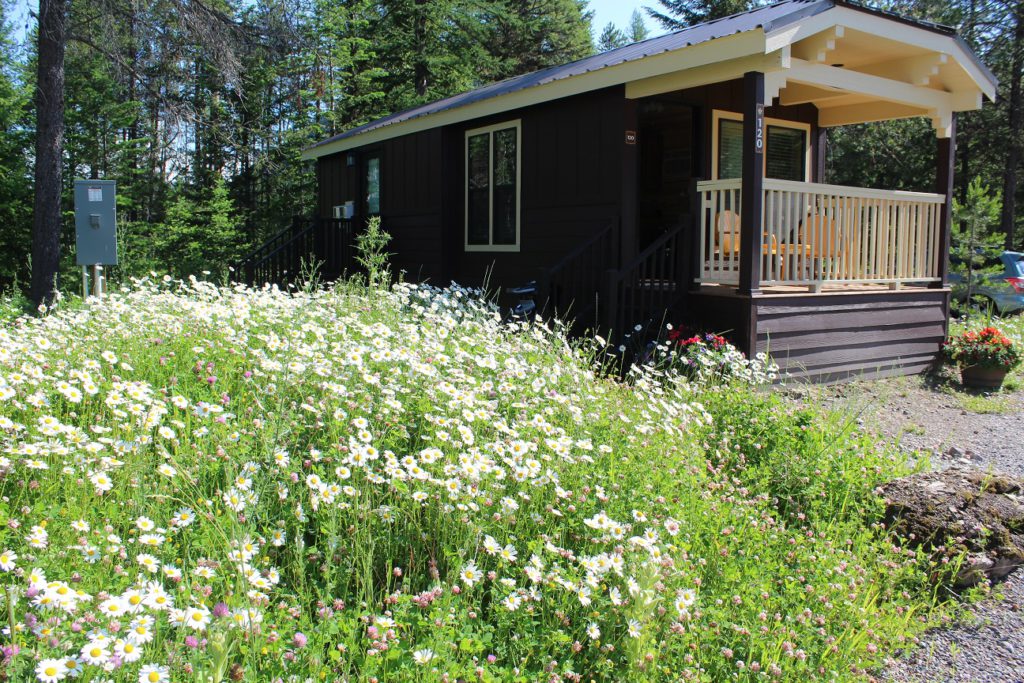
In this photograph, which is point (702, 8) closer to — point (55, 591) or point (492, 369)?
point (492, 369)

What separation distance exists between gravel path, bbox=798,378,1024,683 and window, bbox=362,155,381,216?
8.84 m

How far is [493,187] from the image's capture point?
11.3m

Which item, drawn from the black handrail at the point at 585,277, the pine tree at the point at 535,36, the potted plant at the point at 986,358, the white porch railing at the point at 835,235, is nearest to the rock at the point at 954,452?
the white porch railing at the point at 835,235

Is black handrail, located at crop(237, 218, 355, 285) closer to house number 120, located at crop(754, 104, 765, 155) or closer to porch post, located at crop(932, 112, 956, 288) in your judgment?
house number 120, located at crop(754, 104, 765, 155)

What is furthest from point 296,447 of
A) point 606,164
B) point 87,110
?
point 87,110

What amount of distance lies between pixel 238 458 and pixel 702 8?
2606 cm

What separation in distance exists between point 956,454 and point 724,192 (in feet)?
11.5

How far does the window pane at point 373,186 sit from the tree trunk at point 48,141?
15.9 ft

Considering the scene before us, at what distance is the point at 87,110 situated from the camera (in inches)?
701

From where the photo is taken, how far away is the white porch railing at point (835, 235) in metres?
7.98

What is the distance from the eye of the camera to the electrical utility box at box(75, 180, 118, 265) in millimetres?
8500

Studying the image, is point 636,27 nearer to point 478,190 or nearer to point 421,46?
point 421,46

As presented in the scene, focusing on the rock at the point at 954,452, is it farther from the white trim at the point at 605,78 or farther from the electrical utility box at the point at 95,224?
the electrical utility box at the point at 95,224

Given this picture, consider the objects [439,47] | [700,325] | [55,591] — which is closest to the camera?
[55,591]
